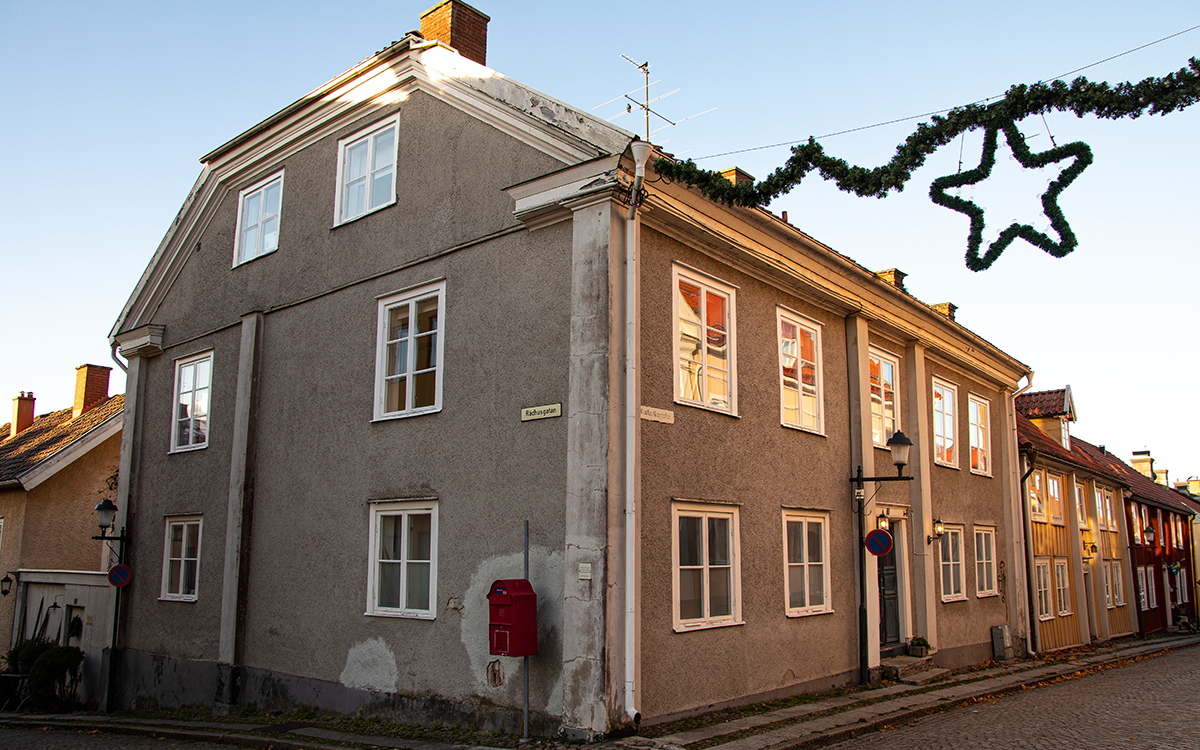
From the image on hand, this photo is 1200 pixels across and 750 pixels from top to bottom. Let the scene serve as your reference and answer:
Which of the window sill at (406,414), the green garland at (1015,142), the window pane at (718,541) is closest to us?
the green garland at (1015,142)

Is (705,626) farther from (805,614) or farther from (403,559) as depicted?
(403,559)

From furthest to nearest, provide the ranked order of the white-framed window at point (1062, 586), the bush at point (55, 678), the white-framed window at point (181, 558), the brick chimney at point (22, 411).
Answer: the brick chimney at point (22, 411)
the white-framed window at point (1062, 586)
the bush at point (55, 678)
the white-framed window at point (181, 558)

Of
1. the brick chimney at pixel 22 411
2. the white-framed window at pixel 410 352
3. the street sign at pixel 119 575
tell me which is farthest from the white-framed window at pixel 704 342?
the brick chimney at pixel 22 411

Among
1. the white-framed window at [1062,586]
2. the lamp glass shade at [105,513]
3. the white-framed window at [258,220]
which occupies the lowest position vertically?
the white-framed window at [1062,586]

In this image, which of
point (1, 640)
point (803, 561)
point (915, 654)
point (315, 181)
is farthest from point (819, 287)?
point (1, 640)

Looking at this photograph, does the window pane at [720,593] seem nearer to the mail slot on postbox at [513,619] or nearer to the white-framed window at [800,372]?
the mail slot on postbox at [513,619]

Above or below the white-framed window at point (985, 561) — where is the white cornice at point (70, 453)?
above

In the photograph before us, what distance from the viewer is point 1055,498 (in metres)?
24.5

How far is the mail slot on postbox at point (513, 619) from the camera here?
Answer: 909 centimetres

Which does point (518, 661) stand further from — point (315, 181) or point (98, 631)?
point (98, 631)

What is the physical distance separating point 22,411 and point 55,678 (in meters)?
15.7

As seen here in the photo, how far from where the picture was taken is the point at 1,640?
2044 centimetres

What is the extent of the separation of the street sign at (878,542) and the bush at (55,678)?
1407 cm

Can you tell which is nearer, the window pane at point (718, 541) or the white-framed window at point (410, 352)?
the window pane at point (718, 541)
